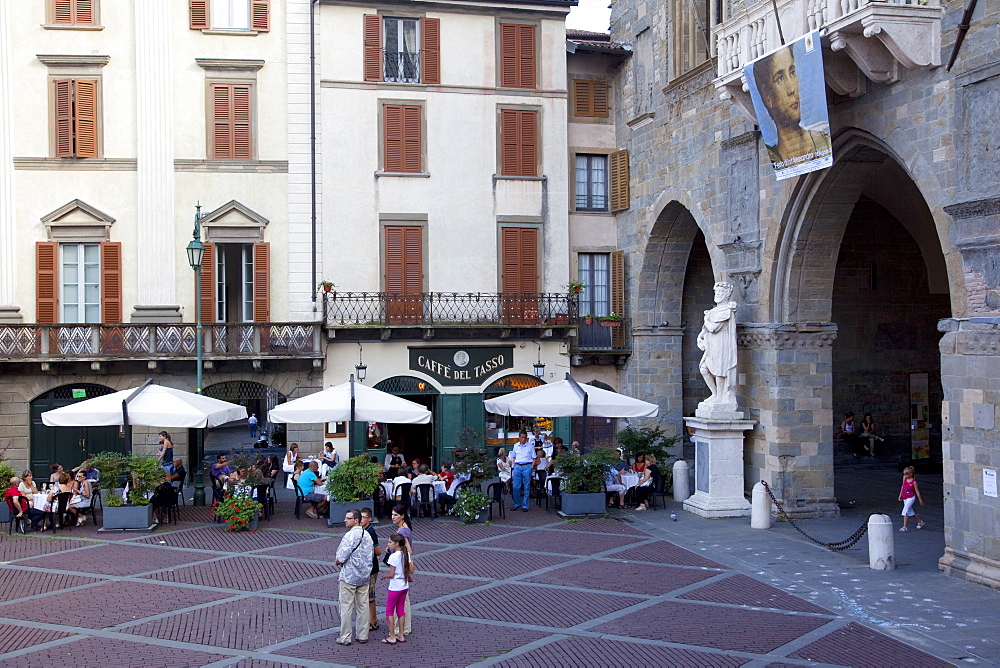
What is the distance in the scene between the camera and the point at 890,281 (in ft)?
90.7

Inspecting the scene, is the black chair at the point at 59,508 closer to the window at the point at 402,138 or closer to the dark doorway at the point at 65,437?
the dark doorway at the point at 65,437

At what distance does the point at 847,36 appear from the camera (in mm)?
15305

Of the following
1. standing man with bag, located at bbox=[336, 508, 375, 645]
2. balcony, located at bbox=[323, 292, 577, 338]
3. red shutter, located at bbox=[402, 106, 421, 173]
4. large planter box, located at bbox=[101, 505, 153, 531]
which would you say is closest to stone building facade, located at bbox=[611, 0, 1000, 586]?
balcony, located at bbox=[323, 292, 577, 338]

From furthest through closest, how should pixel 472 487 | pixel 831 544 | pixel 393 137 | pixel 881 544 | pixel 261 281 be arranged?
pixel 393 137 < pixel 261 281 < pixel 472 487 < pixel 831 544 < pixel 881 544

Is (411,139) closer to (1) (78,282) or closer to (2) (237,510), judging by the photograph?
(1) (78,282)

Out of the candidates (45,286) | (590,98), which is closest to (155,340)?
(45,286)

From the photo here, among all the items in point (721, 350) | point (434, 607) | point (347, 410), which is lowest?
point (434, 607)

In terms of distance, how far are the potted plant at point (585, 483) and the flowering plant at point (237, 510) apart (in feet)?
18.8

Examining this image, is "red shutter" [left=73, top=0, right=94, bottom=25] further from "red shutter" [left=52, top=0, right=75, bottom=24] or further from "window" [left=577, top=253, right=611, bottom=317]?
"window" [left=577, top=253, right=611, bottom=317]

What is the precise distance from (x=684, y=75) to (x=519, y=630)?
575 inches

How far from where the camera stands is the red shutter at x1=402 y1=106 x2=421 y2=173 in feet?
86.8

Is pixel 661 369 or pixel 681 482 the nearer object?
pixel 681 482

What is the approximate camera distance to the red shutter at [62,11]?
2494 centimetres

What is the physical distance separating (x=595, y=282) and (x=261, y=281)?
8.78 metres
